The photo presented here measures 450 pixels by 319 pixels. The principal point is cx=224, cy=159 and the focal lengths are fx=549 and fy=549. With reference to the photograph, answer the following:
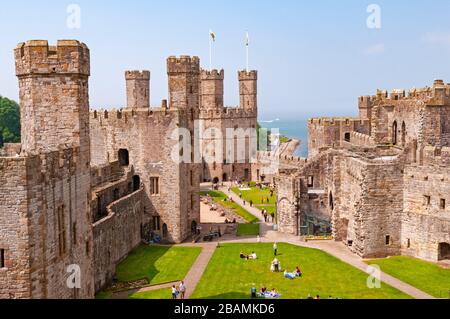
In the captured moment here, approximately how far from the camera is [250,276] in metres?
33.5

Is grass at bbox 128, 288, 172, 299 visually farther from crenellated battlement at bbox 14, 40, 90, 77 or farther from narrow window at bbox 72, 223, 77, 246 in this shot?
crenellated battlement at bbox 14, 40, 90, 77

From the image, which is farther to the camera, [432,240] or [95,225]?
[432,240]

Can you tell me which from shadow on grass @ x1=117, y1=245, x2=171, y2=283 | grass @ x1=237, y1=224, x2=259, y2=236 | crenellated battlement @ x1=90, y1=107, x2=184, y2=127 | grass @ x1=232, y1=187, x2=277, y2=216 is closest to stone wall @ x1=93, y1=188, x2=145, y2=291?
shadow on grass @ x1=117, y1=245, x2=171, y2=283

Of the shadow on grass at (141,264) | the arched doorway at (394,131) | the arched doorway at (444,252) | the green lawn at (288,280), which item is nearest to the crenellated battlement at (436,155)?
the arched doorway at (444,252)

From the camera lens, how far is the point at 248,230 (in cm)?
4706

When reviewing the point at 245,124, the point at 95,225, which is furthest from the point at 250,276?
the point at 245,124

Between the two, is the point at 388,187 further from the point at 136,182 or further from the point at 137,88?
the point at 137,88

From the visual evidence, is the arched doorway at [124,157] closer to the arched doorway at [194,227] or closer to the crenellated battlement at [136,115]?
the crenellated battlement at [136,115]

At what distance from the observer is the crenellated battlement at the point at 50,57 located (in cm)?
2212

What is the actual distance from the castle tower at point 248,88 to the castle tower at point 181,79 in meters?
39.9

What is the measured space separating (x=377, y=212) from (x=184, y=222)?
15.2m

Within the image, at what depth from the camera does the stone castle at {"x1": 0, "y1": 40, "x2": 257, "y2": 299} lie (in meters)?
18.6

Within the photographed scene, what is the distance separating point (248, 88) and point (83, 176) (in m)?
63.0

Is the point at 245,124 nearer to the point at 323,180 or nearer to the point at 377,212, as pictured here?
the point at 323,180
